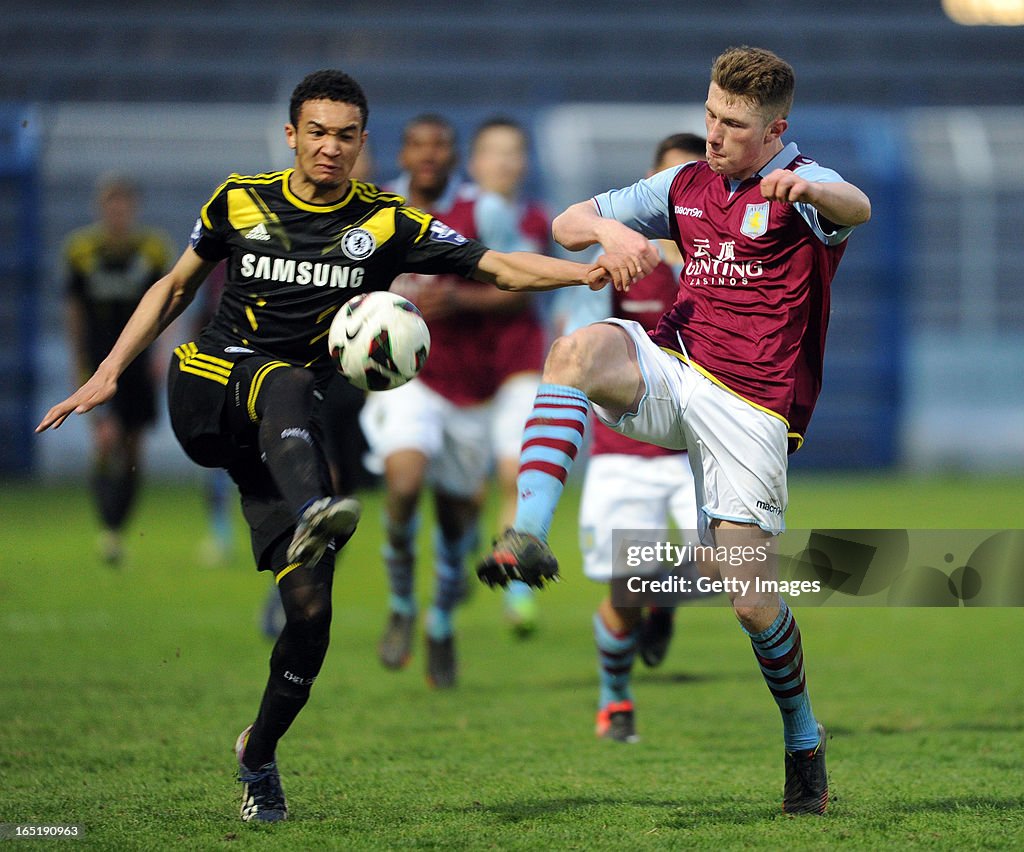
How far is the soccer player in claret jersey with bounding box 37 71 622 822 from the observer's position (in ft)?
14.9

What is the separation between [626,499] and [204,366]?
2.36m

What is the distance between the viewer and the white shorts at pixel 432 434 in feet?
25.4

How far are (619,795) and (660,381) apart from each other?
1.34 metres

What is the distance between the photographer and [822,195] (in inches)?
165

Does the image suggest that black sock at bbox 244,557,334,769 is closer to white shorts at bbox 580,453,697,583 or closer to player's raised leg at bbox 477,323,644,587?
player's raised leg at bbox 477,323,644,587

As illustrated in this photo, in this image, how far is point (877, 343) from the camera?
1852cm

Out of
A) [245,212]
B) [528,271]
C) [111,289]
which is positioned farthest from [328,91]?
[111,289]

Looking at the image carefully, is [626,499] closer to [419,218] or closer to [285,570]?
[419,218]

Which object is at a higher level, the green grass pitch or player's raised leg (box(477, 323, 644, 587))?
player's raised leg (box(477, 323, 644, 587))

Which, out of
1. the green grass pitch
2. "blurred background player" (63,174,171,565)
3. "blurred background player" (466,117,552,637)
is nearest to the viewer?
the green grass pitch

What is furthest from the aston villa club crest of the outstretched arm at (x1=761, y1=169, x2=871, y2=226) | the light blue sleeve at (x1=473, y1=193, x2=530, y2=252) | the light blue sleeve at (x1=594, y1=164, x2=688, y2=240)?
the light blue sleeve at (x1=473, y1=193, x2=530, y2=252)

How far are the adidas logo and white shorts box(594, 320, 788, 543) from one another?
112cm

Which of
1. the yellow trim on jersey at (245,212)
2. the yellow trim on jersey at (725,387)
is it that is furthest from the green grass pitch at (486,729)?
the yellow trim on jersey at (245,212)

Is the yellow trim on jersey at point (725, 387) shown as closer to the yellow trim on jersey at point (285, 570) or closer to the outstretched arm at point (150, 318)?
the yellow trim on jersey at point (285, 570)
